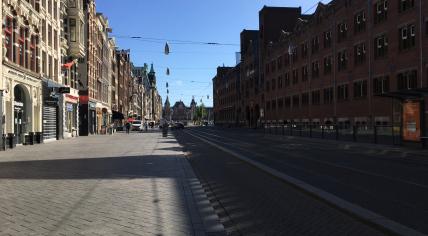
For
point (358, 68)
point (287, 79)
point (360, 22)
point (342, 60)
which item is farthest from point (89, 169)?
point (287, 79)

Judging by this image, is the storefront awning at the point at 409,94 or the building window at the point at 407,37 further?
the building window at the point at 407,37

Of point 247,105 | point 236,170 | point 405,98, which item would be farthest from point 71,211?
point 247,105

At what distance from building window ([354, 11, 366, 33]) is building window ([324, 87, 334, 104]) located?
7951mm

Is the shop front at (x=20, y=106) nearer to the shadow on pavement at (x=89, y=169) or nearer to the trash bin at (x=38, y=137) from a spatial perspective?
the trash bin at (x=38, y=137)

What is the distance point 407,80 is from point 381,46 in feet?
16.5

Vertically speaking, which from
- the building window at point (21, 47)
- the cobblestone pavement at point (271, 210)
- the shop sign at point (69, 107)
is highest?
the building window at point (21, 47)

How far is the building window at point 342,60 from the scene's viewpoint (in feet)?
157

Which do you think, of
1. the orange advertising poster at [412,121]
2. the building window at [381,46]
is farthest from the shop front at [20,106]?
the building window at [381,46]

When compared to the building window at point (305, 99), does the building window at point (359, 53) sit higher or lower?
higher

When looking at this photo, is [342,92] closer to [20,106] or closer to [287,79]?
[287,79]

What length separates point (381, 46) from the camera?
41000 mm

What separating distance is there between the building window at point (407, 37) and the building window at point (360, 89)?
6.60 metres

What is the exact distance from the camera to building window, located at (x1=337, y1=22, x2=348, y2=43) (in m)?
48.2

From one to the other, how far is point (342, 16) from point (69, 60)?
2592 cm
